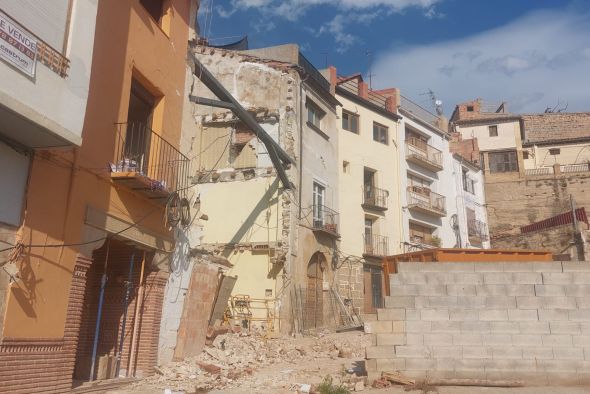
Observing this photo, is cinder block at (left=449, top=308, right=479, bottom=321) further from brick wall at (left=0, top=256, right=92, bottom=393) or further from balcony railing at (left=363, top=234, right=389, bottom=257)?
balcony railing at (left=363, top=234, right=389, bottom=257)

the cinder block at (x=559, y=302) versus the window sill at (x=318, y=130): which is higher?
the window sill at (x=318, y=130)

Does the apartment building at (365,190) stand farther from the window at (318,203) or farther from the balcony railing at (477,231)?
the balcony railing at (477,231)

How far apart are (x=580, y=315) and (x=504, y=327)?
4.77ft

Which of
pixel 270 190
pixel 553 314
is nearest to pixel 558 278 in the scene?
pixel 553 314

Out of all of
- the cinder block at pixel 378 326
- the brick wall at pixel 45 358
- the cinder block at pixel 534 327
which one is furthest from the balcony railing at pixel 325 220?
the brick wall at pixel 45 358

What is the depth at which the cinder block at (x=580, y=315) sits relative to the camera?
991cm

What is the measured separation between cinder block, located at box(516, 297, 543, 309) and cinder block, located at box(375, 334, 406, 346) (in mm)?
2345

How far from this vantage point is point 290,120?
21625mm

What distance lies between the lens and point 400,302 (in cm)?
1040

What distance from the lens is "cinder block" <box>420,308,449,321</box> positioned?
10.2 m

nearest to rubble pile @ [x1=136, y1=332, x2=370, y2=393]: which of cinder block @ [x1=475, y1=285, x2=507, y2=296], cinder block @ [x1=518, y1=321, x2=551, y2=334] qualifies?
cinder block @ [x1=475, y1=285, x2=507, y2=296]

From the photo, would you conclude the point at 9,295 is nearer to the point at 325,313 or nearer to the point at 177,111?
the point at 177,111

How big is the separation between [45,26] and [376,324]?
7.78m

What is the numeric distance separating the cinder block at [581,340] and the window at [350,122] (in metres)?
18.8
